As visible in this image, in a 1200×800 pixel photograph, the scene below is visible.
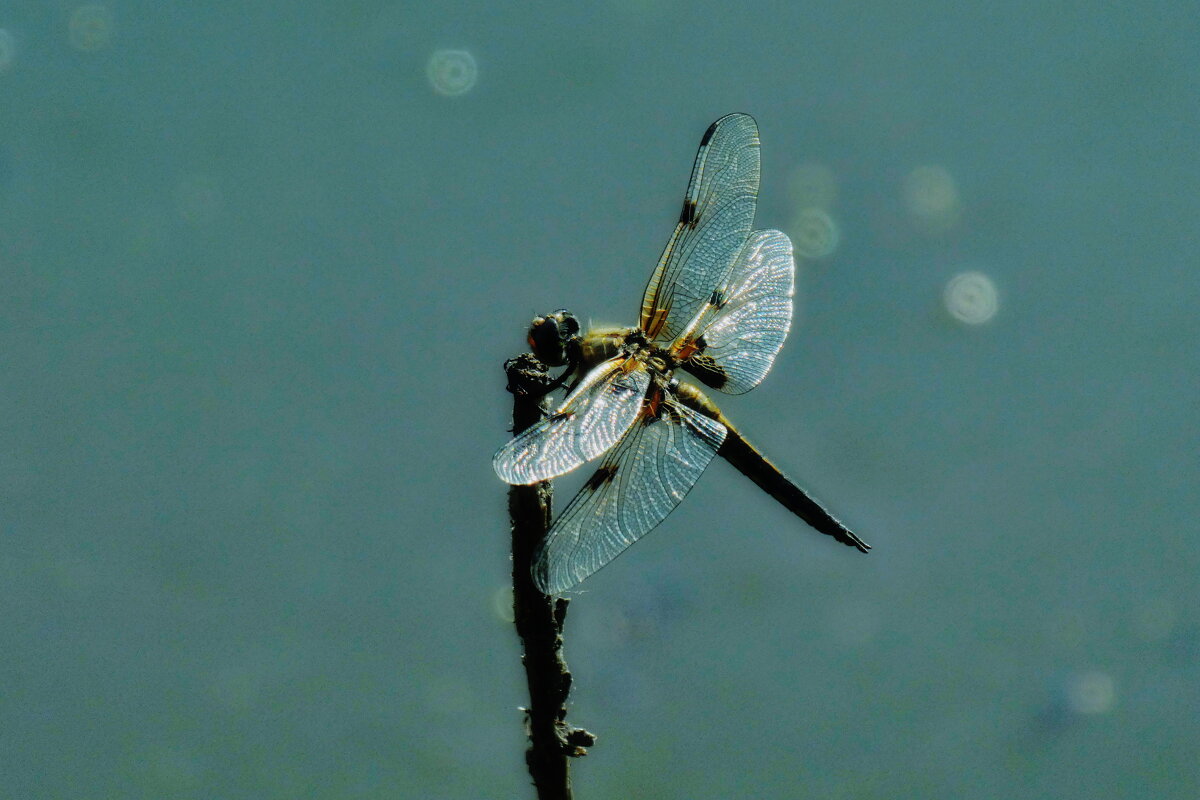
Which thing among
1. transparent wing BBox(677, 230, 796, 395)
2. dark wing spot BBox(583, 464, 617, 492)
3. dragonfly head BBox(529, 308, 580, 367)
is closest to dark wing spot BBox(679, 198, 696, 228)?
transparent wing BBox(677, 230, 796, 395)

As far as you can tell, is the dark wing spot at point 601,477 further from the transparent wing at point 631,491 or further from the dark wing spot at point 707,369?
the dark wing spot at point 707,369

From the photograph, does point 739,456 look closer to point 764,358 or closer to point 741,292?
point 764,358

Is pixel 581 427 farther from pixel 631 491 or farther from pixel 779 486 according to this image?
pixel 779 486

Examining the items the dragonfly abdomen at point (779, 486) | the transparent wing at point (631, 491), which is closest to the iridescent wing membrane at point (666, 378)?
the transparent wing at point (631, 491)

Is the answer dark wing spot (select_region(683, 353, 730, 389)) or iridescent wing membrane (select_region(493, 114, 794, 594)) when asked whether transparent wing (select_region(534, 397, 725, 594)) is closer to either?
iridescent wing membrane (select_region(493, 114, 794, 594))

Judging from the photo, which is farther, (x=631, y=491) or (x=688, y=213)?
(x=688, y=213)

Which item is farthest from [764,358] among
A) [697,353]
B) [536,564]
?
[536,564]

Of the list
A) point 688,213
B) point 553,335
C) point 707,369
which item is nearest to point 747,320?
point 707,369
